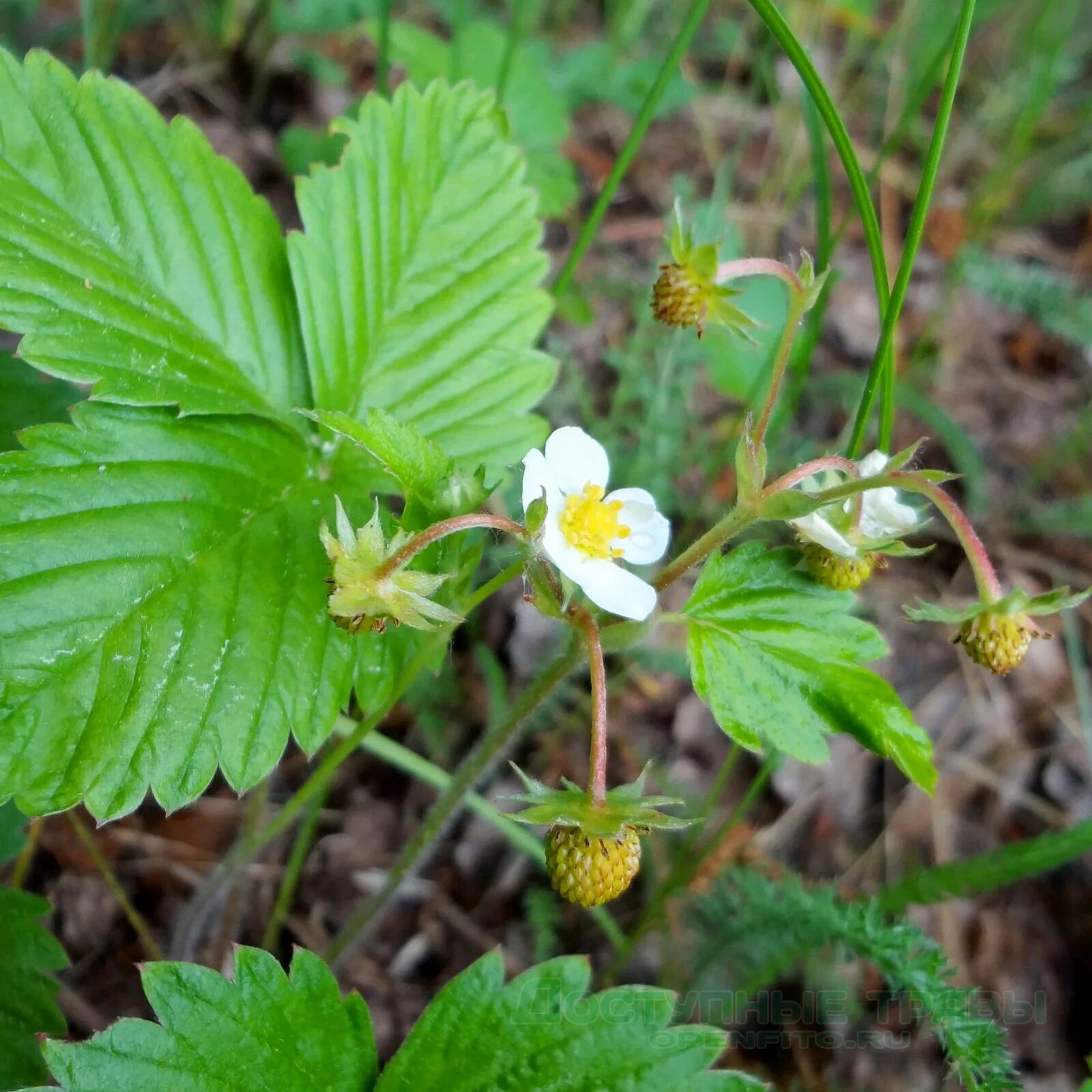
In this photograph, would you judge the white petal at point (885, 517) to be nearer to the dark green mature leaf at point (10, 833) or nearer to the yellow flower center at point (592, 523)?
the yellow flower center at point (592, 523)

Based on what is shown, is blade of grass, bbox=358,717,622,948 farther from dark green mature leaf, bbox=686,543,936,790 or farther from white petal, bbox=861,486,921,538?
white petal, bbox=861,486,921,538

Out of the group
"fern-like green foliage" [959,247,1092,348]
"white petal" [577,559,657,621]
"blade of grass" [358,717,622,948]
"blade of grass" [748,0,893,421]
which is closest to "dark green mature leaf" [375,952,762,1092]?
"blade of grass" [358,717,622,948]

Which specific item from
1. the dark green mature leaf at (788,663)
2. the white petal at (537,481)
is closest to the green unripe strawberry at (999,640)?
the dark green mature leaf at (788,663)

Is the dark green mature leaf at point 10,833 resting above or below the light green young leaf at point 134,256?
below

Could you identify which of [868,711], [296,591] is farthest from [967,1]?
[296,591]

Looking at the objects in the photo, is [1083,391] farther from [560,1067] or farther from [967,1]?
[560,1067]

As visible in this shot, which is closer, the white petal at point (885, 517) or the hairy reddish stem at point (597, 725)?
the hairy reddish stem at point (597, 725)

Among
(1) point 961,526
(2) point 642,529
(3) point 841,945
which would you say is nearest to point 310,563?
(2) point 642,529
